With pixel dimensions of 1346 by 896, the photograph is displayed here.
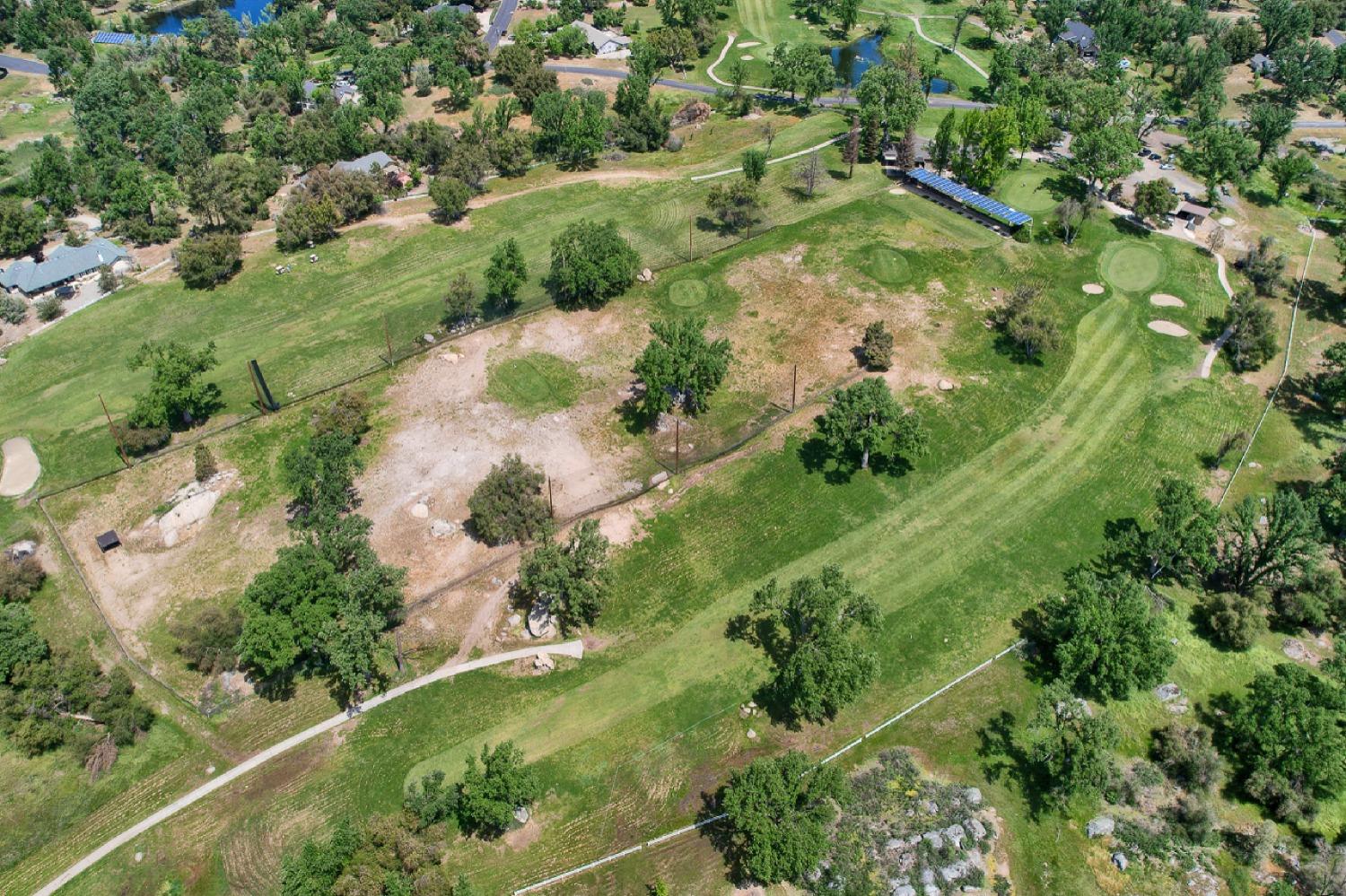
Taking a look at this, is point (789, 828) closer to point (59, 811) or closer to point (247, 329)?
point (59, 811)

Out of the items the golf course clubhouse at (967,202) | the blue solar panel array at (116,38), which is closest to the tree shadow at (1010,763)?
the golf course clubhouse at (967,202)

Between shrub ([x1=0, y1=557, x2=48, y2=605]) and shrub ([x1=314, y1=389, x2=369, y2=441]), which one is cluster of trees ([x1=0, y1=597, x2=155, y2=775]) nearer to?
shrub ([x1=0, y1=557, x2=48, y2=605])

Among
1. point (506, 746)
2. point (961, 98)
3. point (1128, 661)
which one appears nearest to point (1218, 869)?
point (1128, 661)

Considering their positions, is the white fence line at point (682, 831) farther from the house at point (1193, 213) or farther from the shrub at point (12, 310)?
the shrub at point (12, 310)

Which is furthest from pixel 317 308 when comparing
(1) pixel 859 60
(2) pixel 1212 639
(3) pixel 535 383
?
(1) pixel 859 60

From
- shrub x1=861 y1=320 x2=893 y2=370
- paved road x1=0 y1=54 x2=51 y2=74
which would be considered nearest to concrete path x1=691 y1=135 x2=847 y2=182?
shrub x1=861 y1=320 x2=893 y2=370

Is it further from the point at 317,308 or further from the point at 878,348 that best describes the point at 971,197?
the point at 317,308
